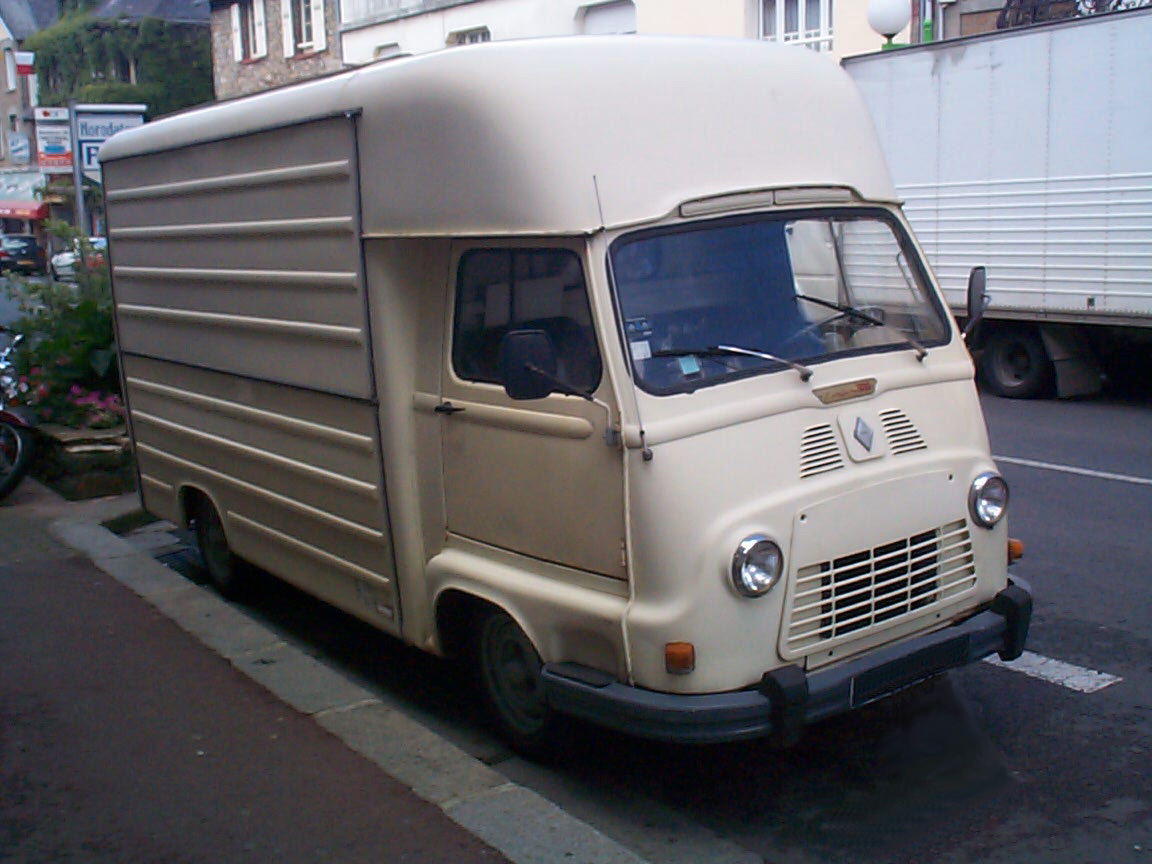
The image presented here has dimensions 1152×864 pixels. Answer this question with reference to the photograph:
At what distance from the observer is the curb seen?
4.34 meters

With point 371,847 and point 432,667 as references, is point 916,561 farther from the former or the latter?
point 432,667

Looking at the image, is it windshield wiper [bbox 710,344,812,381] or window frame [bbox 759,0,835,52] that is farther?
window frame [bbox 759,0,835,52]

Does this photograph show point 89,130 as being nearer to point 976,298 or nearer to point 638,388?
point 976,298

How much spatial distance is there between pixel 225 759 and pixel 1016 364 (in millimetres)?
11135

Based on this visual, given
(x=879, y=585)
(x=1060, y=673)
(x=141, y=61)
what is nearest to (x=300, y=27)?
(x=141, y=61)

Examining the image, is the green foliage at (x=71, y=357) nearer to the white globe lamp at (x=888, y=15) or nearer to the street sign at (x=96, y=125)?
the street sign at (x=96, y=125)

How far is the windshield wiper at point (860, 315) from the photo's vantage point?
17.0ft

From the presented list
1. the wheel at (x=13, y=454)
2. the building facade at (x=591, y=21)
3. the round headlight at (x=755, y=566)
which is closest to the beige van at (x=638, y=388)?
the round headlight at (x=755, y=566)

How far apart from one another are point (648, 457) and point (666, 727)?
882 mm

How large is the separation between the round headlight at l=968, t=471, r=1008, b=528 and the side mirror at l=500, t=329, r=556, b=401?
5.38 feet

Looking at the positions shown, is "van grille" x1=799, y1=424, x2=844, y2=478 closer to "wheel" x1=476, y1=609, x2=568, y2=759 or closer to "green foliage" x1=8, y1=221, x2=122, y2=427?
"wheel" x1=476, y1=609, x2=568, y2=759

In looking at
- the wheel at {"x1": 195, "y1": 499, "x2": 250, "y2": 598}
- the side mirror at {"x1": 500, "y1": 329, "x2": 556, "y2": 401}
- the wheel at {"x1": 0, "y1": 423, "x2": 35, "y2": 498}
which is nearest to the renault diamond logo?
the side mirror at {"x1": 500, "y1": 329, "x2": 556, "y2": 401}

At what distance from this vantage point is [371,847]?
4336 millimetres

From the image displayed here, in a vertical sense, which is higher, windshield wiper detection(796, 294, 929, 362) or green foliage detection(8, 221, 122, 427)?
windshield wiper detection(796, 294, 929, 362)
